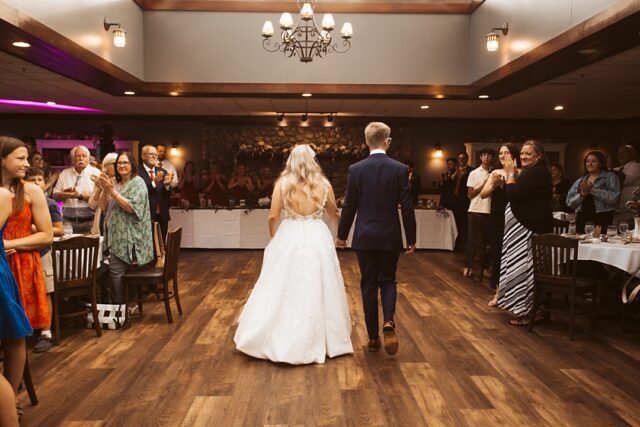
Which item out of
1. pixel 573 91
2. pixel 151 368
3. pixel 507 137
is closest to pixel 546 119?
pixel 507 137

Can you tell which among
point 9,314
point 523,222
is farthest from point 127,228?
point 523,222

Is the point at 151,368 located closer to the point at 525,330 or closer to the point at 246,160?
the point at 525,330

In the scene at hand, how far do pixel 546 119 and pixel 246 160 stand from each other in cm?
725

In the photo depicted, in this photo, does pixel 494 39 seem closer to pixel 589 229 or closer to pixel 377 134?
pixel 589 229

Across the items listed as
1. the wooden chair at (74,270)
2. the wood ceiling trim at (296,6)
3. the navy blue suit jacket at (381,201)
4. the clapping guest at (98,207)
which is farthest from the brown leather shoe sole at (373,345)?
the wood ceiling trim at (296,6)

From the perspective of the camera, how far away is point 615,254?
4.93m

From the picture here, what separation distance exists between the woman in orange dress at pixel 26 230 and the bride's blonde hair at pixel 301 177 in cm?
169

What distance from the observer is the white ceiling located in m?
7.33

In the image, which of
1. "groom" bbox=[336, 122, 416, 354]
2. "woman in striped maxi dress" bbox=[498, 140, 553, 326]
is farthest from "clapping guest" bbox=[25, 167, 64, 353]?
"woman in striped maxi dress" bbox=[498, 140, 553, 326]

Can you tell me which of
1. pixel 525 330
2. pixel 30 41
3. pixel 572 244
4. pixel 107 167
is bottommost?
pixel 525 330

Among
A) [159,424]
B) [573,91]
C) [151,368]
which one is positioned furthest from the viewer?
[573,91]

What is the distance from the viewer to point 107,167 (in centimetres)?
606

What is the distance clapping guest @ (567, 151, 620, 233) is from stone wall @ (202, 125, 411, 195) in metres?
7.58

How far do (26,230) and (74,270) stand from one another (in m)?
0.86
